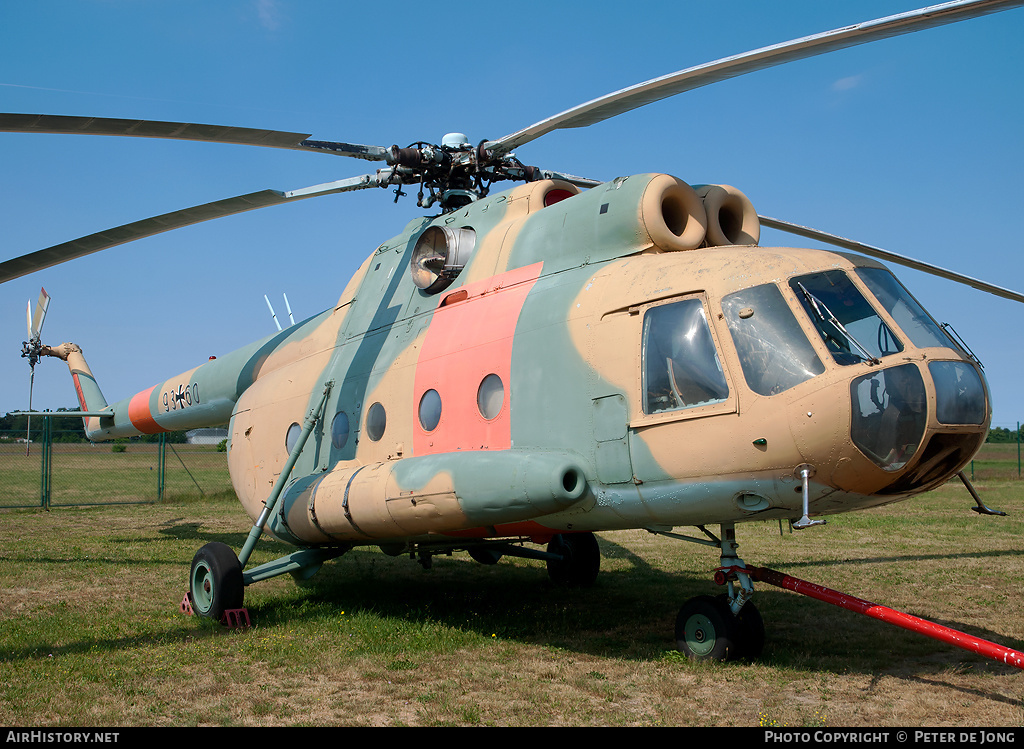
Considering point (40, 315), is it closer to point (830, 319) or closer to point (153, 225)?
point (153, 225)

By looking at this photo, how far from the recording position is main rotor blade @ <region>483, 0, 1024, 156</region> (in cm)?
463

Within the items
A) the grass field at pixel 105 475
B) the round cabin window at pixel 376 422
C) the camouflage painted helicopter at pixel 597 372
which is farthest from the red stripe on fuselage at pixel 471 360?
the grass field at pixel 105 475

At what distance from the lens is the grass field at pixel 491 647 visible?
17.7ft

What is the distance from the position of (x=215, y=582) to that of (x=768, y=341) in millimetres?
5718

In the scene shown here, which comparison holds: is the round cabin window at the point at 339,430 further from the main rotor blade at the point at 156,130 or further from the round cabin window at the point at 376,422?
the main rotor blade at the point at 156,130

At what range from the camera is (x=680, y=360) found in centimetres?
584

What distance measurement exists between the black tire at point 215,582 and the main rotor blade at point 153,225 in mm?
3416

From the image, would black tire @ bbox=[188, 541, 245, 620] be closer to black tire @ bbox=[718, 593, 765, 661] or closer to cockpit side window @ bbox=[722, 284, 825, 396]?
black tire @ bbox=[718, 593, 765, 661]

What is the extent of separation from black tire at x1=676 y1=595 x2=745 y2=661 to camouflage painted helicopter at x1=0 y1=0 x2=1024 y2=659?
17mm

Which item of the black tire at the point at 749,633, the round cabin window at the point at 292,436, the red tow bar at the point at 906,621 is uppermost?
the round cabin window at the point at 292,436

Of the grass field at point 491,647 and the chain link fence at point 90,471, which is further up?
the chain link fence at point 90,471

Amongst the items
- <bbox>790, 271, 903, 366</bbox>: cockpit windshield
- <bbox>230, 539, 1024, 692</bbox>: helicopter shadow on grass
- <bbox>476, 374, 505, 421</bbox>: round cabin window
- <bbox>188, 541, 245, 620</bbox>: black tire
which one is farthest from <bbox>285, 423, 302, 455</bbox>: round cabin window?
<bbox>790, 271, 903, 366</bbox>: cockpit windshield

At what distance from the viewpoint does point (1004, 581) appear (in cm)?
1021
